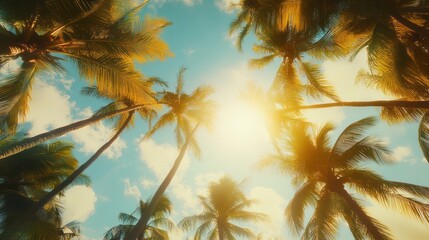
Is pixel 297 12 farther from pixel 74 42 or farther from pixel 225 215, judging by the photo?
pixel 225 215

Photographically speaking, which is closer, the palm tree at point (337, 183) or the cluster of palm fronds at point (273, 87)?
the cluster of palm fronds at point (273, 87)

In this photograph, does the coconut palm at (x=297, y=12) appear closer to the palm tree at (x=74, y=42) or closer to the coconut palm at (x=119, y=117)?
the palm tree at (x=74, y=42)

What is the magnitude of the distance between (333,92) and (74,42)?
8.41 metres

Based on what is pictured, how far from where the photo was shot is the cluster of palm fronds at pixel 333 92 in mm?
7926

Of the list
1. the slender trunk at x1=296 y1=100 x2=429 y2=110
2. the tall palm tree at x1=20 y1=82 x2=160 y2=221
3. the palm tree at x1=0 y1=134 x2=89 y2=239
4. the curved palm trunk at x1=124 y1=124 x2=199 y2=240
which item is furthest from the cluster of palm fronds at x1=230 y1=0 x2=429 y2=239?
the palm tree at x1=0 y1=134 x2=89 y2=239

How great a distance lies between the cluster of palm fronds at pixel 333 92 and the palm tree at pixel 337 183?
33 mm

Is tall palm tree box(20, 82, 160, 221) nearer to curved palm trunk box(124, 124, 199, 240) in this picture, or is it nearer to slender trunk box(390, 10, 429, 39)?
curved palm trunk box(124, 124, 199, 240)

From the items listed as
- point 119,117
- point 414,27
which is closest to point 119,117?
point 119,117

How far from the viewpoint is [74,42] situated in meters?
7.85

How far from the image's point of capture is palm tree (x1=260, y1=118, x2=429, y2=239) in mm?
9422

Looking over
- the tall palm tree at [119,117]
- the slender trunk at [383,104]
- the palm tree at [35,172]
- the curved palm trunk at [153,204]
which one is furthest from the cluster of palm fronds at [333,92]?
the palm tree at [35,172]

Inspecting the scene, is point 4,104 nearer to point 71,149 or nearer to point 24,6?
point 24,6

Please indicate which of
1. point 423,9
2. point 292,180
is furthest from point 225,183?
point 423,9

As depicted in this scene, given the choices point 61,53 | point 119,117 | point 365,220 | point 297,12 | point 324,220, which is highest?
point 297,12
